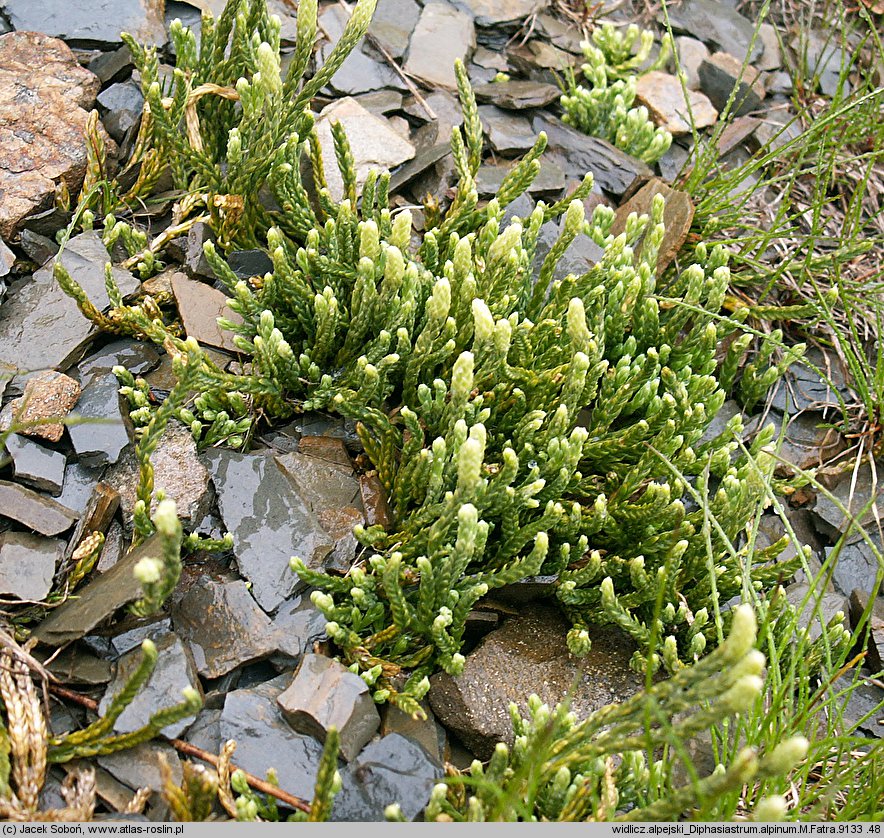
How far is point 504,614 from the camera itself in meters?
3.71

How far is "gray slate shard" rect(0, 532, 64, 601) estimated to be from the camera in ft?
10.5

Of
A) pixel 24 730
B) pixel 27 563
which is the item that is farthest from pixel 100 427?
pixel 24 730

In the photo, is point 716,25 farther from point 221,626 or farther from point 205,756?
point 205,756

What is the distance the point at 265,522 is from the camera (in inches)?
142

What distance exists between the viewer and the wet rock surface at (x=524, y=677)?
3328 mm

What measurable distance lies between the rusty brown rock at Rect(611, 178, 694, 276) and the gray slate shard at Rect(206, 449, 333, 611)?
2.36 m

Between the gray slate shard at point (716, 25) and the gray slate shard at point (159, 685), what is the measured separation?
220 inches

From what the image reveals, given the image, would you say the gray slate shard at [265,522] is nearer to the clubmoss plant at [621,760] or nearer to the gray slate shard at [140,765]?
the gray slate shard at [140,765]

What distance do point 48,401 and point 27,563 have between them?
2.40ft

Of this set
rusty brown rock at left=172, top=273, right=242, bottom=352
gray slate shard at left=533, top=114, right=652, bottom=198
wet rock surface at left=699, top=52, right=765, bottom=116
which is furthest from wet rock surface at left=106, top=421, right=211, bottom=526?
wet rock surface at left=699, top=52, right=765, bottom=116

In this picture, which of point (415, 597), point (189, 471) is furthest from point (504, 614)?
point (189, 471)

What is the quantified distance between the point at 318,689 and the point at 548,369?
1.75 meters

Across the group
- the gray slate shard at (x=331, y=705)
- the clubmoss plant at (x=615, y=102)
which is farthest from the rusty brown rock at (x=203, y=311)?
the clubmoss plant at (x=615, y=102)

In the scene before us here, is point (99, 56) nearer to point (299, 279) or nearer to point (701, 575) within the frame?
point (299, 279)
